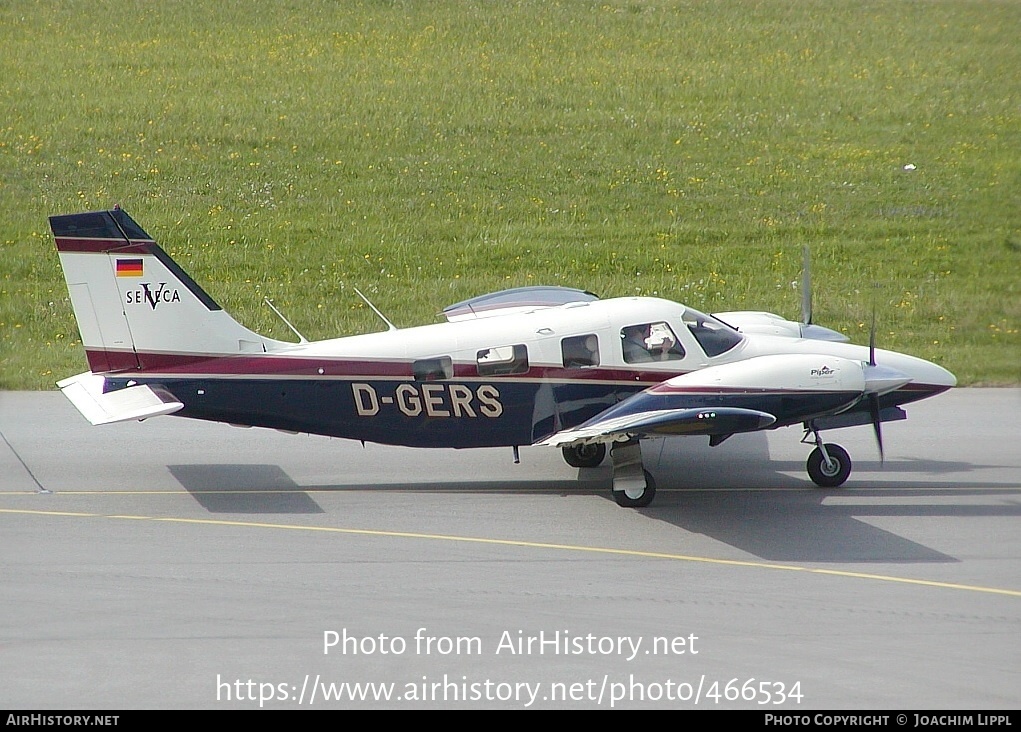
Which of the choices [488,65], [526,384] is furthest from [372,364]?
[488,65]

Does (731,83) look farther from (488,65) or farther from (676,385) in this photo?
(676,385)

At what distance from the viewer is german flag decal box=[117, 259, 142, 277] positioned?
13.0 meters

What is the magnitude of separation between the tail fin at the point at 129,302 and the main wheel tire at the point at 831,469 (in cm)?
664

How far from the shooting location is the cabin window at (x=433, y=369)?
515 inches

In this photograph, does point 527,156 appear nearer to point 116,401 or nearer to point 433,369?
point 433,369

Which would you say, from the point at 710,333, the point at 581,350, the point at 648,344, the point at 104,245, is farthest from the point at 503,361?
the point at 104,245

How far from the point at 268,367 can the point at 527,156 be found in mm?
19798

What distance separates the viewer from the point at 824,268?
25.9 meters

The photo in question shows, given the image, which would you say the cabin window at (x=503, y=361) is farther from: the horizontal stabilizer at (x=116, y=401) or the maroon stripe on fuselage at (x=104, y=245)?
the maroon stripe on fuselage at (x=104, y=245)

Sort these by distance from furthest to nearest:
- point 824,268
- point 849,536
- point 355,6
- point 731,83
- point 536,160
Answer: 1. point 355,6
2. point 731,83
3. point 536,160
4. point 824,268
5. point 849,536

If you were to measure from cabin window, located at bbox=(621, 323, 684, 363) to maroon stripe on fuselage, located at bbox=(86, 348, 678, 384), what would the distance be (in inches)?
11.9

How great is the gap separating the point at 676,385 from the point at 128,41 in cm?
3151

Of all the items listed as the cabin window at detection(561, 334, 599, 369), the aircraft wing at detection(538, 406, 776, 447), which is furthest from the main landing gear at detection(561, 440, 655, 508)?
the cabin window at detection(561, 334, 599, 369)

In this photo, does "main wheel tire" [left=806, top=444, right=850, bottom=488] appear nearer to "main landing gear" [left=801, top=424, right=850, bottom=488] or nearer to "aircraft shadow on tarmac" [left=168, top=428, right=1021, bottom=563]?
"main landing gear" [left=801, top=424, right=850, bottom=488]
